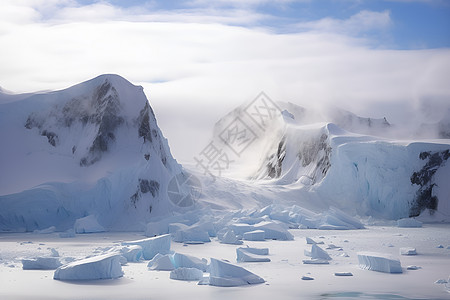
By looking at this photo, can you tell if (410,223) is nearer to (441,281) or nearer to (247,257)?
(247,257)

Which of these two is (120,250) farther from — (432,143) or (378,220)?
(432,143)

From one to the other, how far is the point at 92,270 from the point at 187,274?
1739 millimetres

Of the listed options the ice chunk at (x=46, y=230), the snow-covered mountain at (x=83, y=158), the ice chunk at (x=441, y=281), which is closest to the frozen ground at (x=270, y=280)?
the ice chunk at (x=441, y=281)

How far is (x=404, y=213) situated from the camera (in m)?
30.5

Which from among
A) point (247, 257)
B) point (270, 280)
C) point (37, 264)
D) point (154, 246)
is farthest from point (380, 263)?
point (37, 264)

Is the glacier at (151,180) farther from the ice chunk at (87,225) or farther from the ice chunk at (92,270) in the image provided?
the ice chunk at (92,270)

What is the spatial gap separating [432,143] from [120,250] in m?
21.7

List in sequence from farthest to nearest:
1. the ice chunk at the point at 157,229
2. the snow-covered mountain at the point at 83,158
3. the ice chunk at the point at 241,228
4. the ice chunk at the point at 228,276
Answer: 1. the snow-covered mountain at the point at 83,158
2. the ice chunk at the point at 241,228
3. the ice chunk at the point at 157,229
4. the ice chunk at the point at 228,276

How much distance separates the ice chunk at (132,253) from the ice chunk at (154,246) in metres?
A: 0.42

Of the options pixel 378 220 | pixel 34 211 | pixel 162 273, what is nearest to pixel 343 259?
pixel 162 273

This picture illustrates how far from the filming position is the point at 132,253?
13.6 meters

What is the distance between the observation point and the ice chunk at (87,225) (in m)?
22.9

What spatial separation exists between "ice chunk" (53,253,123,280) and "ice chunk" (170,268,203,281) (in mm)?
1121

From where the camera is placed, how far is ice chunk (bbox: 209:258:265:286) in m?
10.4
